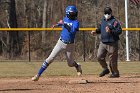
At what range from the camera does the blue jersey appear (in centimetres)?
1183

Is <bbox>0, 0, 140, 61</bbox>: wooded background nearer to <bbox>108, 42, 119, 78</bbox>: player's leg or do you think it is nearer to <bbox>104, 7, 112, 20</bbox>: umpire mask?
<bbox>108, 42, 119, 78</bbox>: player's leg

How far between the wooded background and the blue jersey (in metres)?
12.4

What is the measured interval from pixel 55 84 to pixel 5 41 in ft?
72.8

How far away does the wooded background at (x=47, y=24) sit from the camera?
2802 cm

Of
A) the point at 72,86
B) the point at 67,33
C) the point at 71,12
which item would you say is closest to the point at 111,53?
the point at 67,33

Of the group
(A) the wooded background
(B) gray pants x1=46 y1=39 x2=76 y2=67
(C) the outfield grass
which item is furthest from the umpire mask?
(A) the wooded background

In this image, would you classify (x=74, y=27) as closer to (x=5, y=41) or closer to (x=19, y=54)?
(x=19, y=54)

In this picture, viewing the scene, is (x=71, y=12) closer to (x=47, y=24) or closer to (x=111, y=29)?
(x=111, y=29)

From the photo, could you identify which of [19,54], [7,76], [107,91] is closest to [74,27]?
[107,91]

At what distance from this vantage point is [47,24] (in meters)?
44.1

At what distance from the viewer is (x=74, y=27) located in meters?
11.8

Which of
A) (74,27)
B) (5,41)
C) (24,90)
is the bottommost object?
(5,41)

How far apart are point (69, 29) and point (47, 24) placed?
32.4m

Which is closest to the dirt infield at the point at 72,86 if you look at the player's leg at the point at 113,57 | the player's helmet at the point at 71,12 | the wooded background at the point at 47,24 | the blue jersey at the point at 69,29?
the player's leg at the point at 113,57
